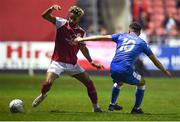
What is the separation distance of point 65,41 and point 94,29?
1969cm

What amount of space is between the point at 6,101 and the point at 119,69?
4.22 meters

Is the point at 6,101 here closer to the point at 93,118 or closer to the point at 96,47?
the point at 93,118

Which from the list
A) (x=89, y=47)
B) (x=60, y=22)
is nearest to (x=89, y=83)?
(x=60, y=22)

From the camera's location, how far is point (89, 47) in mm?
32375

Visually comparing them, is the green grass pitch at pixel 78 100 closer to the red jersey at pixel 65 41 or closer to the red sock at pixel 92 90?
the red sock at pixel 92 90

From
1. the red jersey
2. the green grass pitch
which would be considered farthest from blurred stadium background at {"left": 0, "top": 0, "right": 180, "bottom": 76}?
the red jersey

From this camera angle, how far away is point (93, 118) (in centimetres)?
1453

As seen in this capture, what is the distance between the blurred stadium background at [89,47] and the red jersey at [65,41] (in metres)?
1.48

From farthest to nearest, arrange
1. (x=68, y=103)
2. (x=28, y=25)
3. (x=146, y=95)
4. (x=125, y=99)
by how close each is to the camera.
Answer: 1. (x=28, y=25)
2. (x=146, y=95)
3. (x=125, y=99)
4. (x=68, y=103)

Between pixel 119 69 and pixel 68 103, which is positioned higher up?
pixel 119 69

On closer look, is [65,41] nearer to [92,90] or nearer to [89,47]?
[92,90]

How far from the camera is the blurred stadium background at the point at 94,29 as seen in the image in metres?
32.4

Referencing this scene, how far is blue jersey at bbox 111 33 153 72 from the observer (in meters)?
15.7

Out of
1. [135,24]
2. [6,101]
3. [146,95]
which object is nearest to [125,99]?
[146,95]
